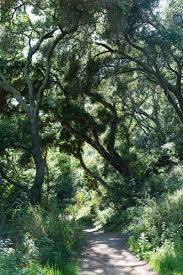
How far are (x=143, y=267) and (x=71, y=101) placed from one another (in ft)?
41.6

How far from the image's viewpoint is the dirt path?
28.9 feet

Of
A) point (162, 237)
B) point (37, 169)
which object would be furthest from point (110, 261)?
point (37, 169)

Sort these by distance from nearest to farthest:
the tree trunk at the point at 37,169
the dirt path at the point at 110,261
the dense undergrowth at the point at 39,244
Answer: the dense undergrowth at the point at 39,244
the dirt path at the point at 110,261
the tree trunk at the point at 37,169

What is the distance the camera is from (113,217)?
1873cm

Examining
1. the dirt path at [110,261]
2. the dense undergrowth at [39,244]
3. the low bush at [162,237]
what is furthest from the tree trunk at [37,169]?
the low bush at [162,237]

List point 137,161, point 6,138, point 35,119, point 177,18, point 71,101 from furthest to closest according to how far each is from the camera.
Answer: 1. point 137,161
2. point 71,101
3. point 177,18
4. point 6,138
5. point 35,119

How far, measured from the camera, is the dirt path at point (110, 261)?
8812 mm

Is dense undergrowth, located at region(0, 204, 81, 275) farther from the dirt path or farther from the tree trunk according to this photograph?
the tree trunk

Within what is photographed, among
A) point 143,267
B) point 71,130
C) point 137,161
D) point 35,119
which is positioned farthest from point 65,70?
point 143,267

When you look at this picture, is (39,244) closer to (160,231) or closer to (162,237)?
(162,237)

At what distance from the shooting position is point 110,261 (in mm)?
10000

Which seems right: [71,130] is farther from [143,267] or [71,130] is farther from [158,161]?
[143,267]

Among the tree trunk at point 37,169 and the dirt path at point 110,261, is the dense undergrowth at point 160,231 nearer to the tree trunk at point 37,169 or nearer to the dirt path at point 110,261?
the dirt path at point 110,261

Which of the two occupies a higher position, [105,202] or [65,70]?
[65,70]
